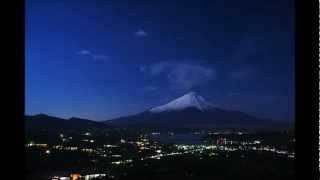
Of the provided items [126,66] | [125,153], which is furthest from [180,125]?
[126,66]

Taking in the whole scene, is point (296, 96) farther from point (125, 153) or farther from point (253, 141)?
point (125, 153)

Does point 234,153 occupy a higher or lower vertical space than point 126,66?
lower

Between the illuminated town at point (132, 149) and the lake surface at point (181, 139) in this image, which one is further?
the lake surface at point (181, 139)

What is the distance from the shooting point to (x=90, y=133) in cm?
594

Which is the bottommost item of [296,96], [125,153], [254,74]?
[125,153]

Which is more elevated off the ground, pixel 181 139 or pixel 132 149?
pixel 181 139

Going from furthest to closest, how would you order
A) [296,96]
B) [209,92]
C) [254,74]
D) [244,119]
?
[209,92] < [254,74] < [244,119] < [296,96]

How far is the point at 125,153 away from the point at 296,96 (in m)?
4.70

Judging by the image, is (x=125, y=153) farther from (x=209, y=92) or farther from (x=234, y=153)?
(x=209, y=92)

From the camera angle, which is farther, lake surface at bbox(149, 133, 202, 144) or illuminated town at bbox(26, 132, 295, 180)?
lake surface at bbox(149, 133, 202, 144)

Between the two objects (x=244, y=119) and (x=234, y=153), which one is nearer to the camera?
(x=234, y=153)

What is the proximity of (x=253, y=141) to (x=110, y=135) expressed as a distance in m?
2.24

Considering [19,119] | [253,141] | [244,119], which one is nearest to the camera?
[19,119]

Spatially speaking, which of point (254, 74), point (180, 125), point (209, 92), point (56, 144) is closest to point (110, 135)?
point (56, 144)
